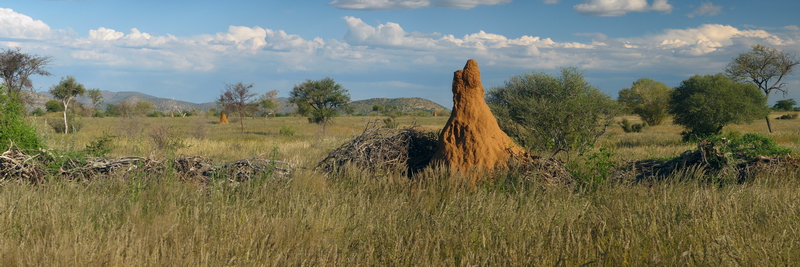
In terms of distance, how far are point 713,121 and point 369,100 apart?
443 ft

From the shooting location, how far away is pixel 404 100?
15788cm

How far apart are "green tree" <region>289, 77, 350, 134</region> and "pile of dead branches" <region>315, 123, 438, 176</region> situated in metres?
29.0

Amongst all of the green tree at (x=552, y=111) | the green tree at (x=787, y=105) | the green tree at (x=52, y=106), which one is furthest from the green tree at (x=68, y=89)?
the green tree at (x=787, y=105)

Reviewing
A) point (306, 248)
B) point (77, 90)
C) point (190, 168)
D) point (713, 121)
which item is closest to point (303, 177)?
point (190, 168)

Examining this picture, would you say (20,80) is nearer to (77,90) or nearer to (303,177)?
(77,90)

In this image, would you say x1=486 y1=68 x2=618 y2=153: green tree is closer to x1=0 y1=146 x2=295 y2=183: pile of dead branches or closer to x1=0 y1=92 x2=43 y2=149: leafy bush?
x1=0 y1=146 x2=295 y2=183: pile of dead branches

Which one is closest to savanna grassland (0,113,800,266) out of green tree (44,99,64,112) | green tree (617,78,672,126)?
green tree (617,78,672,126)

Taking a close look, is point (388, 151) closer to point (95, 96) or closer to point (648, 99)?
point (648, 99)

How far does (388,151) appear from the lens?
810cm

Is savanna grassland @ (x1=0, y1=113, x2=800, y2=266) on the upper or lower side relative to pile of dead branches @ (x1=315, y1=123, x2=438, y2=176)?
lower

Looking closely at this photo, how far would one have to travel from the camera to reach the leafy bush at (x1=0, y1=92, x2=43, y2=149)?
7562 millimetres

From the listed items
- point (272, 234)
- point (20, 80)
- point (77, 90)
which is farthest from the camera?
point (77, 90)

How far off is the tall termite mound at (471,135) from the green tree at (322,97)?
29.5 meters

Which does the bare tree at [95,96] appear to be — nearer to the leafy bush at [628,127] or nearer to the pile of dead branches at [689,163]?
the leafy bush at [628,127]
